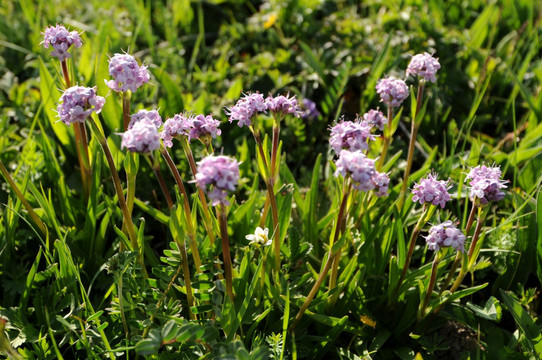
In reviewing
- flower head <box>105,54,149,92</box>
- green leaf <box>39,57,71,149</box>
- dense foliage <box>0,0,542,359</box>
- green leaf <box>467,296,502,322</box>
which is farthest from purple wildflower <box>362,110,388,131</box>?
green leaf <box>39,57,71,149</box>

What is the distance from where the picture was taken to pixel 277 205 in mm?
2160

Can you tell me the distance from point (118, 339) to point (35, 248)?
663mm

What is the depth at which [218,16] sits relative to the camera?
4105 mm

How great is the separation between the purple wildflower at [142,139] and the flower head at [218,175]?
144mm

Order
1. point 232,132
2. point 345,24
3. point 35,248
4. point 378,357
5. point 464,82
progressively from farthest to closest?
1. point 345,24
2. point 464,82
3. point 232,132
4. point 35,248
5. point 378,357

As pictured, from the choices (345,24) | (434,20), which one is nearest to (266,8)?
(345,24)

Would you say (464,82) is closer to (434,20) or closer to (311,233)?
(434,20)

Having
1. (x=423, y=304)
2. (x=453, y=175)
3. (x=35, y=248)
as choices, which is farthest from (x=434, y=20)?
(x=35, y=248)

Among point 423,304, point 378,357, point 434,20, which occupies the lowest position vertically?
point 378,357

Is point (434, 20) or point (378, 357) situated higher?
point (434, 20)

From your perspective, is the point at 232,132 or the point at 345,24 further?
the point at 345,24

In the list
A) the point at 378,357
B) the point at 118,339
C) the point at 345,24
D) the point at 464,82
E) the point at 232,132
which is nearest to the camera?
the point at 118,339

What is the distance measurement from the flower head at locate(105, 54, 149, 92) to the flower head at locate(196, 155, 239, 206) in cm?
47

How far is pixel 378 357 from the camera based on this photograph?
1.99m
